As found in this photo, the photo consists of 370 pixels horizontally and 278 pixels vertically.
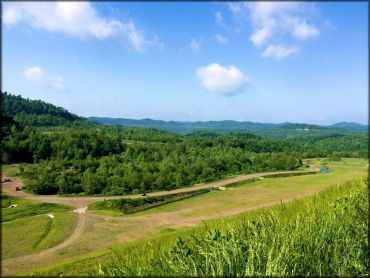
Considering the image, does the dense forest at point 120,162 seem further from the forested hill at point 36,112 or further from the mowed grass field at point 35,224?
the mowed grass field at point 35,224

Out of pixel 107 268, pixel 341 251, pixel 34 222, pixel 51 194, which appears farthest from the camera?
pixel 51 194

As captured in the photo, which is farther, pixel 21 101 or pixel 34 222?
pixel 21 101

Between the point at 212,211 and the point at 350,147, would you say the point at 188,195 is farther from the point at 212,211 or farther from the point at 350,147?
the point at 350,147

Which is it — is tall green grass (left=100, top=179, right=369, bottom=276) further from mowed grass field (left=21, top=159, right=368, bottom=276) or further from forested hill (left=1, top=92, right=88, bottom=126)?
forested hill (left=1, top=92, right=88, bottom=126)

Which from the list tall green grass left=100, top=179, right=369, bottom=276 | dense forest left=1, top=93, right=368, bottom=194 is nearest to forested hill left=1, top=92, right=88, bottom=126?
dense forest left=1, top=93, right=368, bottom=194

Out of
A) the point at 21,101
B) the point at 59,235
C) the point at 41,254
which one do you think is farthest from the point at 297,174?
the point at 21,101

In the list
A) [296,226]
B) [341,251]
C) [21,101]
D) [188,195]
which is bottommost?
[188,195]

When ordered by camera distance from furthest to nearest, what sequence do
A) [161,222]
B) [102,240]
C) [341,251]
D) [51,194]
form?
[51,194], [161,222], [102,240], [341,251]
